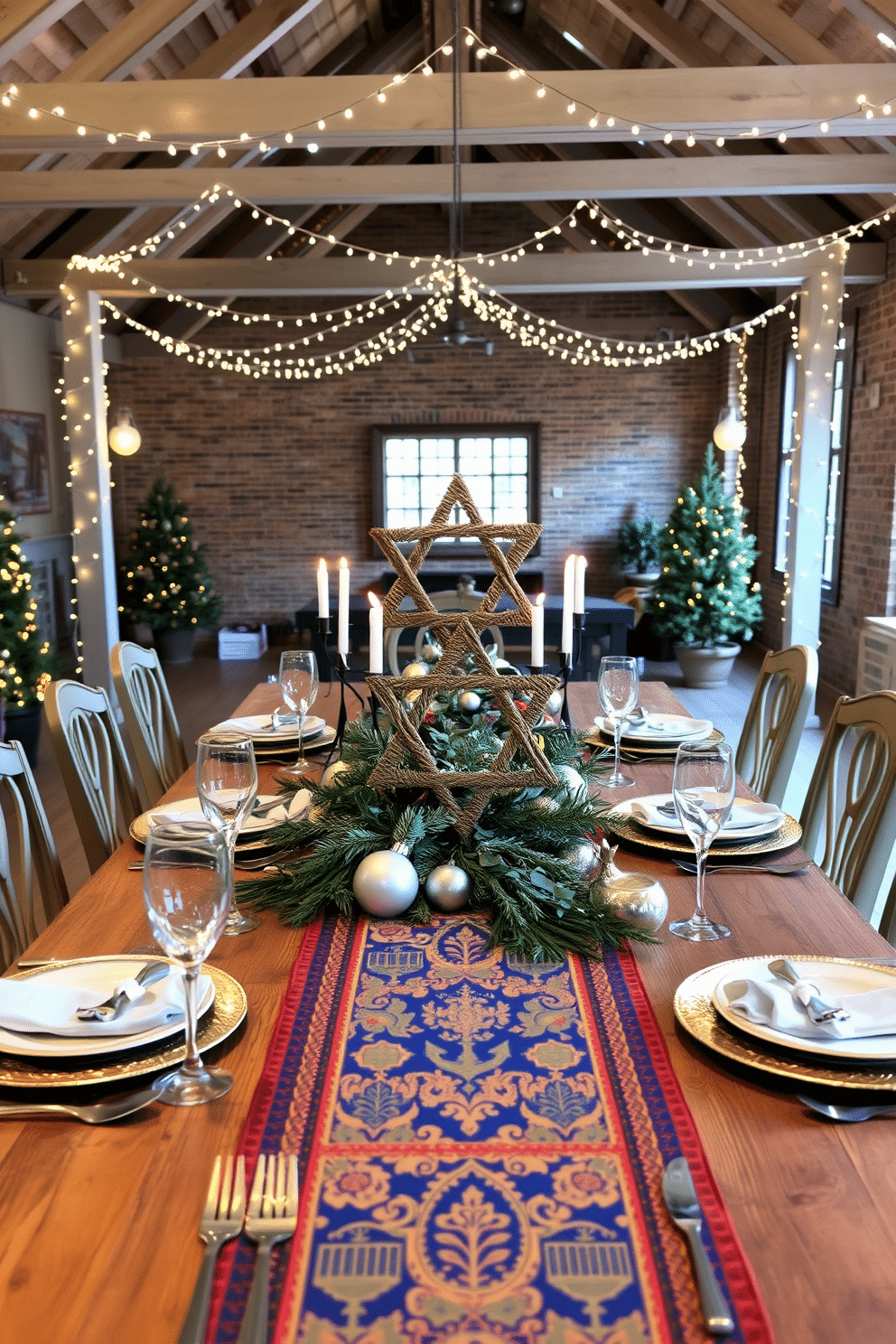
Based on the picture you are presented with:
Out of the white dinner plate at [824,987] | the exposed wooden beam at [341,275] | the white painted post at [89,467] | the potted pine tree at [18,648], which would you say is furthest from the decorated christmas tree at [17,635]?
the white dinner plate at [824,987]

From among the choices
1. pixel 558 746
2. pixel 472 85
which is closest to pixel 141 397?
pixel 472 85

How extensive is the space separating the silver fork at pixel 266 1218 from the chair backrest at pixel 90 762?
143 centimetres

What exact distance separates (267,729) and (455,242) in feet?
13.9

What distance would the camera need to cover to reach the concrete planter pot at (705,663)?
7.85 meters

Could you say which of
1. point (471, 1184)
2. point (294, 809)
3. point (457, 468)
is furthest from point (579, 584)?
point (457, 468)

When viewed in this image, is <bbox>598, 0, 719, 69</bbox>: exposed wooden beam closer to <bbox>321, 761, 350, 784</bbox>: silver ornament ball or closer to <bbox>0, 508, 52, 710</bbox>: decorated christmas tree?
<bbox>0, 508, 52, 710</bbox>: decorated christmas tree

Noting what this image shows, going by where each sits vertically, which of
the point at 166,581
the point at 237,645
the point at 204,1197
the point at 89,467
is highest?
the point at 89,467

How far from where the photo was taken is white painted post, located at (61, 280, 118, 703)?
6816 mm

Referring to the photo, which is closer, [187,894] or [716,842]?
[187,894]

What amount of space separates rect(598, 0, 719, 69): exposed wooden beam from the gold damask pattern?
6.28 metres

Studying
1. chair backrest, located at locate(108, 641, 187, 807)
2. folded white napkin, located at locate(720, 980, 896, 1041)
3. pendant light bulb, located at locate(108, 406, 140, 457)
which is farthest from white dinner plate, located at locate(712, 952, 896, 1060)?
pendant light bulb, located at locate(108, 406, 140, 457)

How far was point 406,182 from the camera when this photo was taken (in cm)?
589

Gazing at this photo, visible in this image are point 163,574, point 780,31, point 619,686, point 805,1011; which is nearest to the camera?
point 805,1011

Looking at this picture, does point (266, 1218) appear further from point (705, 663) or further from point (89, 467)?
point (705, 663)
